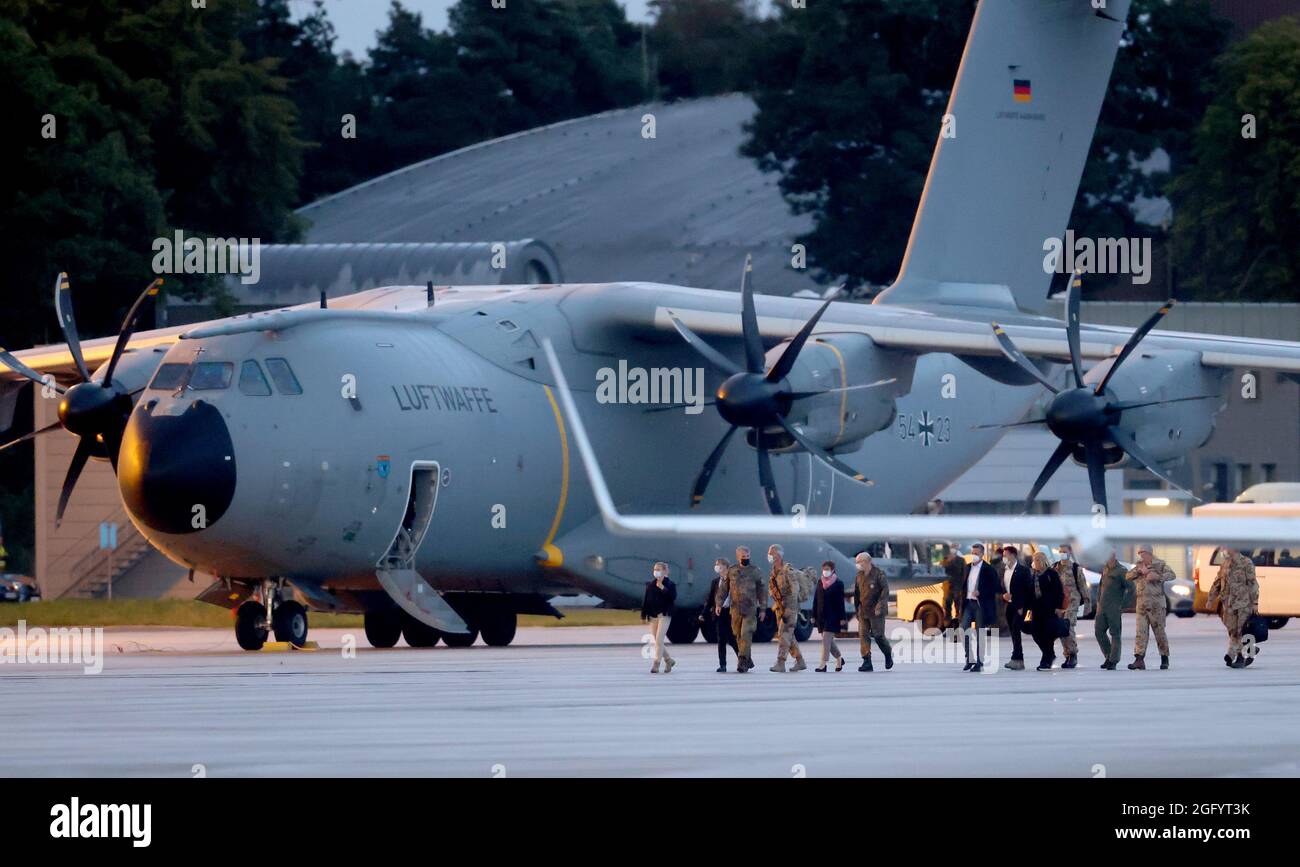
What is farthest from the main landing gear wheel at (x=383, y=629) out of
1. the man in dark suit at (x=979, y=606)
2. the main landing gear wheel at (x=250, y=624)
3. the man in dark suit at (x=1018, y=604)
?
the man in dark suit at (x=1018, y=604)

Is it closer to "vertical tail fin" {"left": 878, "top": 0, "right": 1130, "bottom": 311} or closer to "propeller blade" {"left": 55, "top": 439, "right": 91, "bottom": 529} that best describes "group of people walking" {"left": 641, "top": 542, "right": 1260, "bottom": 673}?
"propeller blade" {"left": 55, "top": 439, "right": 91, "bottom": 529}

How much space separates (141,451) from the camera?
80.7 feet

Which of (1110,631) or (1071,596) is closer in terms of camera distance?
(1110,631)

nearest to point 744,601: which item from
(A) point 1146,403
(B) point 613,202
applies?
(A) point 1146,403

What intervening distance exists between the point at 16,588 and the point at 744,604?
40.7m

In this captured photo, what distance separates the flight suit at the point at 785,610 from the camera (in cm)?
2475

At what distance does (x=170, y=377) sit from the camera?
25.6 m

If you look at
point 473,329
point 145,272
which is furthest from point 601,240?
point 473,329

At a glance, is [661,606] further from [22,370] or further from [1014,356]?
[22,370]

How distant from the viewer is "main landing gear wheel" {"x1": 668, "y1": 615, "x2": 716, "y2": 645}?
31.9 m

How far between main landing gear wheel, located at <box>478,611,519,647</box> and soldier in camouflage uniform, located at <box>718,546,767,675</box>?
22.9 feet

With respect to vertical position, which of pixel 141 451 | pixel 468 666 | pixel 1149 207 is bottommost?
pixel 468 666
